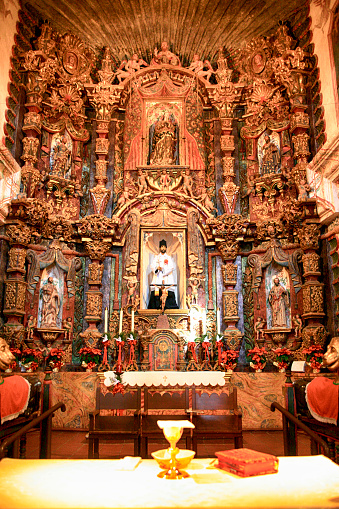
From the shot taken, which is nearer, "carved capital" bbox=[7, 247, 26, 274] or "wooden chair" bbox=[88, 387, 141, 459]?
"wooden chair" bbox=[88, 387, 141, 459]

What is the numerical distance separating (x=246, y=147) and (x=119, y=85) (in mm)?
4490

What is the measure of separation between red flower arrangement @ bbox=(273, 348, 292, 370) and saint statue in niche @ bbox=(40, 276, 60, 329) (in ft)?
18.9

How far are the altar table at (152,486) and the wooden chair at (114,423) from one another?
2.68 m

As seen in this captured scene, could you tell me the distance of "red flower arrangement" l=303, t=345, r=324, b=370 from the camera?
9094 millimetres

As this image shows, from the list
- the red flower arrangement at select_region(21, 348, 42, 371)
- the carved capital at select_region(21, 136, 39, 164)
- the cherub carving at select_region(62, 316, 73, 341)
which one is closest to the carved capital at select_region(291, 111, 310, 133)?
the carved capital at select_region(21, 136, 39, 164)

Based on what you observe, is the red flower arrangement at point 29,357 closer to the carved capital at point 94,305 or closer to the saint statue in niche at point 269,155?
the carved capital at point 94,305

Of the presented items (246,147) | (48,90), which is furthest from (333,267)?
(48,90)

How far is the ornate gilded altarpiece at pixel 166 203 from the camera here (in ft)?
36.3

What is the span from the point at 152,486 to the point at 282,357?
8229 mm

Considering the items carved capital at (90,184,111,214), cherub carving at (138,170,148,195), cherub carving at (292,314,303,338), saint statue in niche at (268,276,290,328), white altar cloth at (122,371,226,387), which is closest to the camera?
white altar cloth at (122,371,226,387)

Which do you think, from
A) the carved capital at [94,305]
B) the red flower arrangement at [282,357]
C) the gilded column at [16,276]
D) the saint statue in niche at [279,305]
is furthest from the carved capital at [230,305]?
the gilded column at [16,276]

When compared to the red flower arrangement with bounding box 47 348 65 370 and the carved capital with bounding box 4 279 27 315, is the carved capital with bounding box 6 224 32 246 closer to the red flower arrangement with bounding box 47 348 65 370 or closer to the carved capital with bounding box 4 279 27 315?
the carved capital with bounding box 4 279 27 315

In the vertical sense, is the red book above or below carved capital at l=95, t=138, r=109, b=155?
below

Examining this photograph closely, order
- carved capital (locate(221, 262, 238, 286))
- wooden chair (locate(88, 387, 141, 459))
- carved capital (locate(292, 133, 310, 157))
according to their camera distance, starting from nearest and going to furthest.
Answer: wooden chair (locate(88, 387, 141, 459))
carved capital (locate(292, 133, 310, 157))
carved capital (locate(221, 262, 238, 286))
